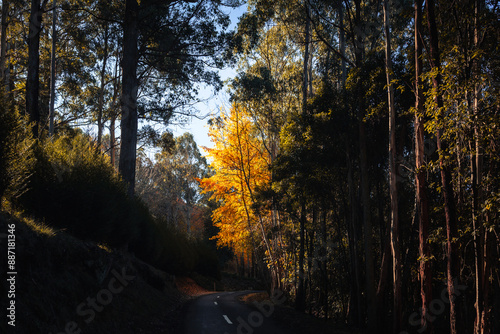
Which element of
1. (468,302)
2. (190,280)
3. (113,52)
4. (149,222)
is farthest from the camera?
(190,280)

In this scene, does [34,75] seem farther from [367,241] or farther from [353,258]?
[353,258]

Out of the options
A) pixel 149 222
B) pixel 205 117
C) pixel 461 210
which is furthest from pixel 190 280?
pixel 461 210

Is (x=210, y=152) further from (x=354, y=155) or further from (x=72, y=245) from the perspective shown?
(x=72, y=245)

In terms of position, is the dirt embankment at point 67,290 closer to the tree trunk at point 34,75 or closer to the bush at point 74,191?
the bush at point 74,191

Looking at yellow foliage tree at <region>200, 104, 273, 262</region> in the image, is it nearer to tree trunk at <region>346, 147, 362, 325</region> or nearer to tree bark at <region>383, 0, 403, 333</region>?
tree trunk at <region>346, 147, 362, 325</region>

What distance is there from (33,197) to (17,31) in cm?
1862

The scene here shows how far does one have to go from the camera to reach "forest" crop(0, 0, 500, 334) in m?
7.86

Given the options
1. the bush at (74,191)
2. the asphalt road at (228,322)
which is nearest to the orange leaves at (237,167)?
the asphalt road at (228,322)

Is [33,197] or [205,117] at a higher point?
[205,117]

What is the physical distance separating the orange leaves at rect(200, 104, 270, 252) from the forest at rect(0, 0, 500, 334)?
0.12 meters

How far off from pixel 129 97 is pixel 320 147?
8.93 m

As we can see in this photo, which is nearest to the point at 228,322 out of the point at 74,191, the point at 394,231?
the point at 394,231

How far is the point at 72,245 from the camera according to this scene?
9273 mm

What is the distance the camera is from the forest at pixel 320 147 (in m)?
7.86
